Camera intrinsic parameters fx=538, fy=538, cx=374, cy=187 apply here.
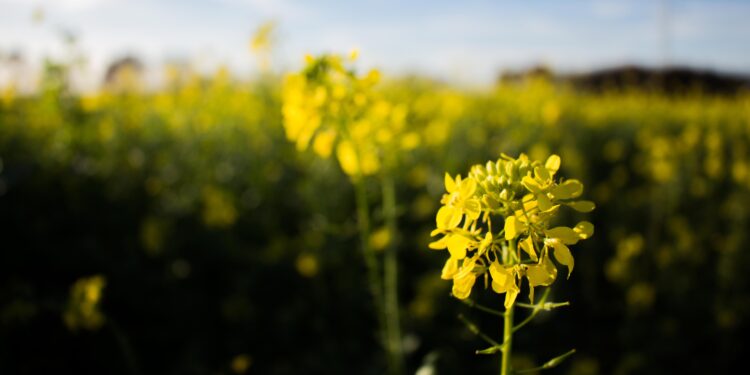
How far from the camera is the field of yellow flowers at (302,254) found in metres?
2.08

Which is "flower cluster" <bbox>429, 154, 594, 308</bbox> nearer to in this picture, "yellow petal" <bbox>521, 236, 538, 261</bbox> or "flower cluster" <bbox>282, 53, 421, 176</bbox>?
"yellow petal" <bbox>521, 236, 538, 261</bbox>

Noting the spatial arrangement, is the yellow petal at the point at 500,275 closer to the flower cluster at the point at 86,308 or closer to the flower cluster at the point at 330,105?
the flower cluster at the point at 330,105

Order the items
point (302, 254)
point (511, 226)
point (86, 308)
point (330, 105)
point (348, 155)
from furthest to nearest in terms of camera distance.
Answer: point (302, 254) < point (86, 308) < point (348, 155) < point (330, 105) < point (511, 226)

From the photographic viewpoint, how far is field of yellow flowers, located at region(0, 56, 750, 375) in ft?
6.84

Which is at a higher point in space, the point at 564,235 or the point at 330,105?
the point at 330,105

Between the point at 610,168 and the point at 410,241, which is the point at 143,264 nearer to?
the point at 410,241

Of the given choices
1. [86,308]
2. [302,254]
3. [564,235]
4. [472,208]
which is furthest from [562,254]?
[302,254]

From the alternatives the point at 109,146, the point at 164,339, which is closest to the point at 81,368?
the point at 164,339

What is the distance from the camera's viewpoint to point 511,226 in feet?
2.56

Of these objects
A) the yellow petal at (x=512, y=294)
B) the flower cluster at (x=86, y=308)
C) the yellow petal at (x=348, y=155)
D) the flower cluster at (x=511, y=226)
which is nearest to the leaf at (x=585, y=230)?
the flower cluster at (x=511, y=226)

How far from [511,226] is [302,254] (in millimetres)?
2311

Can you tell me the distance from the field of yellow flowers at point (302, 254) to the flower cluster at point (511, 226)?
751mm

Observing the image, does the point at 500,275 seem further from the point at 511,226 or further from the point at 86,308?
the point at 86,308

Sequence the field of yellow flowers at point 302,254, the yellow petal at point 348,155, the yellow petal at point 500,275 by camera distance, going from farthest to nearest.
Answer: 1. the field of yellow flowers at point 302,254
2. the yellow petal at point 348,155
3. the yellow petal at point 500,275
